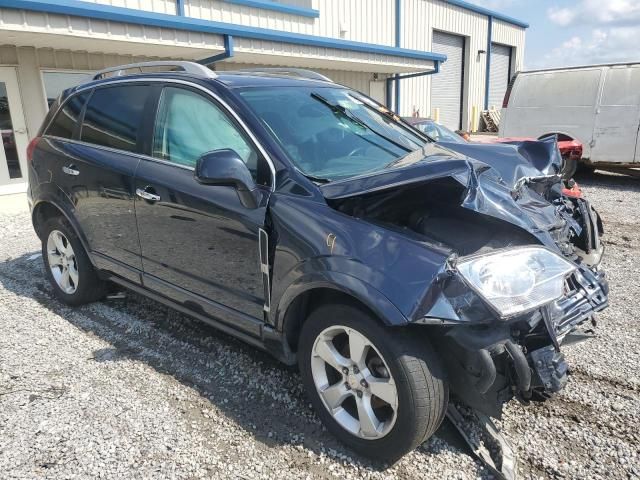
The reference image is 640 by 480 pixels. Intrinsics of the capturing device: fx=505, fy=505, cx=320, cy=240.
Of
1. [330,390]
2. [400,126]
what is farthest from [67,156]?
[330,390]

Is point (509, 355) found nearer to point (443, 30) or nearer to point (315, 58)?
point (315, 58)

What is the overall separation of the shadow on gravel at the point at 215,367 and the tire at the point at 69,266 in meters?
0.14

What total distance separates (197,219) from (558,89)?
9766 mm

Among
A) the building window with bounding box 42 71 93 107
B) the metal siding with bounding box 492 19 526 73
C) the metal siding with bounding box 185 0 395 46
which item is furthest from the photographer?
the metal siding with bounding box 492 19 526 73

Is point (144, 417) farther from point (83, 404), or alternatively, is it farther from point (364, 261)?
point (364, 261)

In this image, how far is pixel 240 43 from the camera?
10.8 metres

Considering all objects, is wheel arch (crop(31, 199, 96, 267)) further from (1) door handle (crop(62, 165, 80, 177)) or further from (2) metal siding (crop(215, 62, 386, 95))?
(2) metal siding (crop(215, 62, 386, 95))

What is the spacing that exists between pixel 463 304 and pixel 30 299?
414 centimetres

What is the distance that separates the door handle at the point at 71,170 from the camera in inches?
156

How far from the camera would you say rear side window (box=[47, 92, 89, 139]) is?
4.16 meters

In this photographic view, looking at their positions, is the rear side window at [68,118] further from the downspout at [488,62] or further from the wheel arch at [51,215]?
the downspout at [488,62]

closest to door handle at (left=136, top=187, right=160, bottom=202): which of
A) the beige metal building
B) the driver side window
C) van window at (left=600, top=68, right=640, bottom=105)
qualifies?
the driver side window

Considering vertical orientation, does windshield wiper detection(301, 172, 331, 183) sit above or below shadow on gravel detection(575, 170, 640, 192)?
above

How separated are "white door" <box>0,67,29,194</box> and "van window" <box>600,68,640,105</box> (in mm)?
11137
